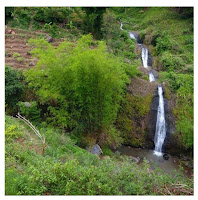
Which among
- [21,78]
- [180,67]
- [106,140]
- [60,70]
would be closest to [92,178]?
[60,70]

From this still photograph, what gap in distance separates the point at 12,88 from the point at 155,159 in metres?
6.59

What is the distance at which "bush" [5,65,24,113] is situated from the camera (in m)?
8.33

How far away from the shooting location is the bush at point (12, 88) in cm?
833

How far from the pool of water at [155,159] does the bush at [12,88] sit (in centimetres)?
489

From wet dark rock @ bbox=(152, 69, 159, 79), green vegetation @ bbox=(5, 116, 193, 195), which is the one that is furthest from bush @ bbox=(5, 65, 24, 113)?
wet dark rock @ bbox=(152, 69, 159, 79)

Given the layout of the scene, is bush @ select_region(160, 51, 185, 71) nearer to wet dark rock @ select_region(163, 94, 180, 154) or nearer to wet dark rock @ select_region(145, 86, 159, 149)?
wet dark rock @ select_region(145, 86, 159, 149)

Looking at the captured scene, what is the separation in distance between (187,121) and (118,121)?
2.98m

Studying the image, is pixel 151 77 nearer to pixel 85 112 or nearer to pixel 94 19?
pixel 94 19

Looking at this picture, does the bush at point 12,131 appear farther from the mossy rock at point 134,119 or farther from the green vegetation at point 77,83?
the mossy rock at point 134,119

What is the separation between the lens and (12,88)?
8.31 m

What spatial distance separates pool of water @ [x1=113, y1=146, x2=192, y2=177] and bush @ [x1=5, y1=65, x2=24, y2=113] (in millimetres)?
4888

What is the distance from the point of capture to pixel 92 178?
13.7 ft

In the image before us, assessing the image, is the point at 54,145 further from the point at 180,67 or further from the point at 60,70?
the point at 180,67

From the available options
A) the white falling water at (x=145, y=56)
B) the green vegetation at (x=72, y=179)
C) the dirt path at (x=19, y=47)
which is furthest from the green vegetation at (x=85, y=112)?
the white falling water at (x=145, y=56)
